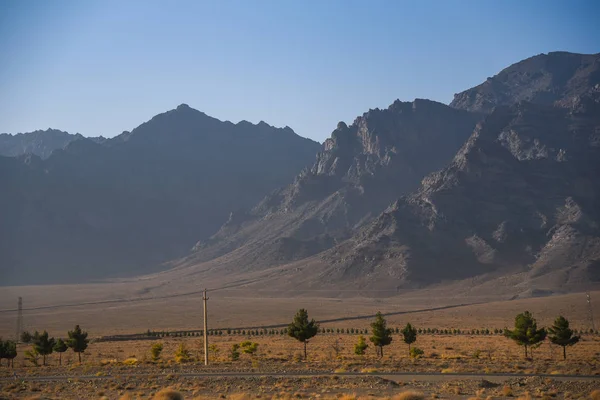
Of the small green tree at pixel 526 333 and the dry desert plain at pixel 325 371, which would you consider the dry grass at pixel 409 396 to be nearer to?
the dry desert plain at pixel 325 371

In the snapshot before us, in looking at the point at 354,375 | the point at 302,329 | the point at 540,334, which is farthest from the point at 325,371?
the point at 540,334

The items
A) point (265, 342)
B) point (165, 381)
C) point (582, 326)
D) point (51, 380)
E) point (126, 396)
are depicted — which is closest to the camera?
point (126, 396)

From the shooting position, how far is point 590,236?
19362 centimetres

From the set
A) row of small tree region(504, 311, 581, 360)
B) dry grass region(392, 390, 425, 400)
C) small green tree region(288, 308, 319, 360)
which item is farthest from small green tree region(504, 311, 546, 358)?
dry grass region(392, 390, 425, 400)

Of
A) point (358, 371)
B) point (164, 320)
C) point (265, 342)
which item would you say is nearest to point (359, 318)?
point (164, 320)

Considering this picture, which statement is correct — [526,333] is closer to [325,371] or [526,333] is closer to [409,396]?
[325,371]

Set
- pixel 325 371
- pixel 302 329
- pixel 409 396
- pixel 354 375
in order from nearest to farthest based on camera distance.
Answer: pixel 409 396
pixel 354 375
pixel 325 371
pixel 302 329

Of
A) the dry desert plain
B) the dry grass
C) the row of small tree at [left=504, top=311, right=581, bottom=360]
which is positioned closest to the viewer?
the dry grass

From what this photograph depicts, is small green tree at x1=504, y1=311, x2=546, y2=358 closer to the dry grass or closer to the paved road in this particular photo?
the paved road

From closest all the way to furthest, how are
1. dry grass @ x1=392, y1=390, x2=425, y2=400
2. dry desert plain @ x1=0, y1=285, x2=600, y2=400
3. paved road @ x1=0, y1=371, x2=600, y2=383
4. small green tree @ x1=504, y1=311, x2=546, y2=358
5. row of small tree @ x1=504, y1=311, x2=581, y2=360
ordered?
dry grass @ x1=392, y1=390, x2=425, y2=400, dry desert plain @ x1=0, y1=285, x2=600, y2=400, paved road @ x1=0, y1=371, x2=600, y2=383, row of small tree @ x1=504, y1=311, x2=581, y2=360, small green tree @ x1=504, y1=311, x2=546, y2=358

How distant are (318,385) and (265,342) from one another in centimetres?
4118

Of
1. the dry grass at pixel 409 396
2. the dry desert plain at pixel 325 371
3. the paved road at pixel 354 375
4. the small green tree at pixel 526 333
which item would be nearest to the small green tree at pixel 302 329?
the dry desert plain at pixel 325 371

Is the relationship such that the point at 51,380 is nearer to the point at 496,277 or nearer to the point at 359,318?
the point at 359,318

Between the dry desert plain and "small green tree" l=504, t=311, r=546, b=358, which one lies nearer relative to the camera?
the dry desert plain
